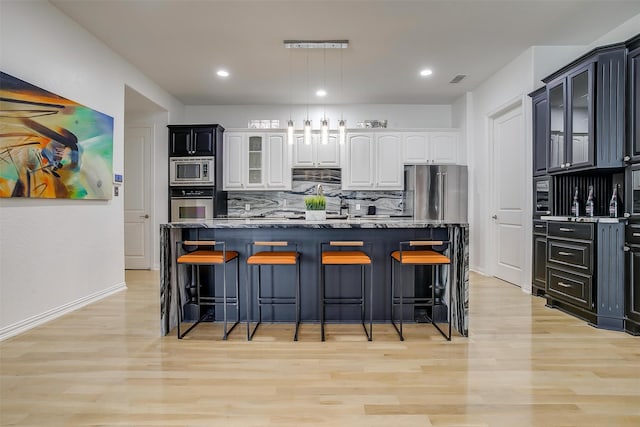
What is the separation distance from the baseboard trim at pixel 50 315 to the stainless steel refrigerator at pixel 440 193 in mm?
4459

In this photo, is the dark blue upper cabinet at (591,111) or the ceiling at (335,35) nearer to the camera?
the dark blue upper cabinet at (591,111)

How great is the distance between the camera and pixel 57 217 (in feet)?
10.8

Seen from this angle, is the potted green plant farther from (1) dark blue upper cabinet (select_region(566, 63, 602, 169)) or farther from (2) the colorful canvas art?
(1) dark blue upper cabinet (select_region(566, 63, 602, 169))

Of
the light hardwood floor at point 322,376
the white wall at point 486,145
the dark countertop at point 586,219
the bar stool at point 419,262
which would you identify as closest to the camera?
the light hardwood floor at point 322,376

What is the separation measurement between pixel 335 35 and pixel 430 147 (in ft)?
9.87

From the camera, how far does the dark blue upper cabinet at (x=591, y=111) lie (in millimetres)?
3010

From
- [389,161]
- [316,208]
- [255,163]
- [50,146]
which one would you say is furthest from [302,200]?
[50,146]

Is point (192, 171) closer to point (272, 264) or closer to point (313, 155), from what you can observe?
point (313, 155)

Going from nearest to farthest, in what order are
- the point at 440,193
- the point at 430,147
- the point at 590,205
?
the point at 590,205, the point at 440,193, the point at 430,147

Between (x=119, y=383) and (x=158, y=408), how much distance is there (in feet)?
1.41

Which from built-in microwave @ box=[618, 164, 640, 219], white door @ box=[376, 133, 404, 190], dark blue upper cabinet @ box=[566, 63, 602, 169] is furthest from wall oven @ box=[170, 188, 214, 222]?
built-in microwave @ box=[618, 164, 640, 219]

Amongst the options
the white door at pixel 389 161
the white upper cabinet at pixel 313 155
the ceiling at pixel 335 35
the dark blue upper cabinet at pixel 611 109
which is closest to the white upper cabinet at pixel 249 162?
the white upper cabinet at pixel 313 155

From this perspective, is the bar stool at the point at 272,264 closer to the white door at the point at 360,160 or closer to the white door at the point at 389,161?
the white door at the point at 360,160

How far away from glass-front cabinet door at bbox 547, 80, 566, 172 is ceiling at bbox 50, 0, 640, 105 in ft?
2.24
